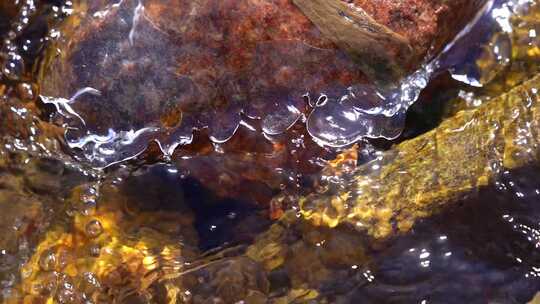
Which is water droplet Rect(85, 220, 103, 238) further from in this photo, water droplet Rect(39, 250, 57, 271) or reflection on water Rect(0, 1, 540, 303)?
water droplet Rect(39, 250, 57, 271)

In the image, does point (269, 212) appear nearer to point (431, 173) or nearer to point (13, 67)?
point (431, 173)

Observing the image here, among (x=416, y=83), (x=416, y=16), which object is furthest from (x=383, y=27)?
(x=416, y=83)

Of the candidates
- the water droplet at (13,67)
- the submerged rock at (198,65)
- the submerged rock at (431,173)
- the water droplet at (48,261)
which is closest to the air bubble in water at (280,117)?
the submerged rock at (198,65)

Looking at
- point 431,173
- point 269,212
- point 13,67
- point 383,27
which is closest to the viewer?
point 383,27

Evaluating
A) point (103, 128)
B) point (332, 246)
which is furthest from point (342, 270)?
point (103, 128)

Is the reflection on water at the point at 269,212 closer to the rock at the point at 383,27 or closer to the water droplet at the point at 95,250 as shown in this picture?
the water droplet at the point at 95,250

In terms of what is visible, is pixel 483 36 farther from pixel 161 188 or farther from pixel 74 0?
pixel 74 0

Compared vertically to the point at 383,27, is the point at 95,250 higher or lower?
lower

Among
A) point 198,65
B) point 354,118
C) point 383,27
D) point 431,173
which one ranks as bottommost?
point 431,173
